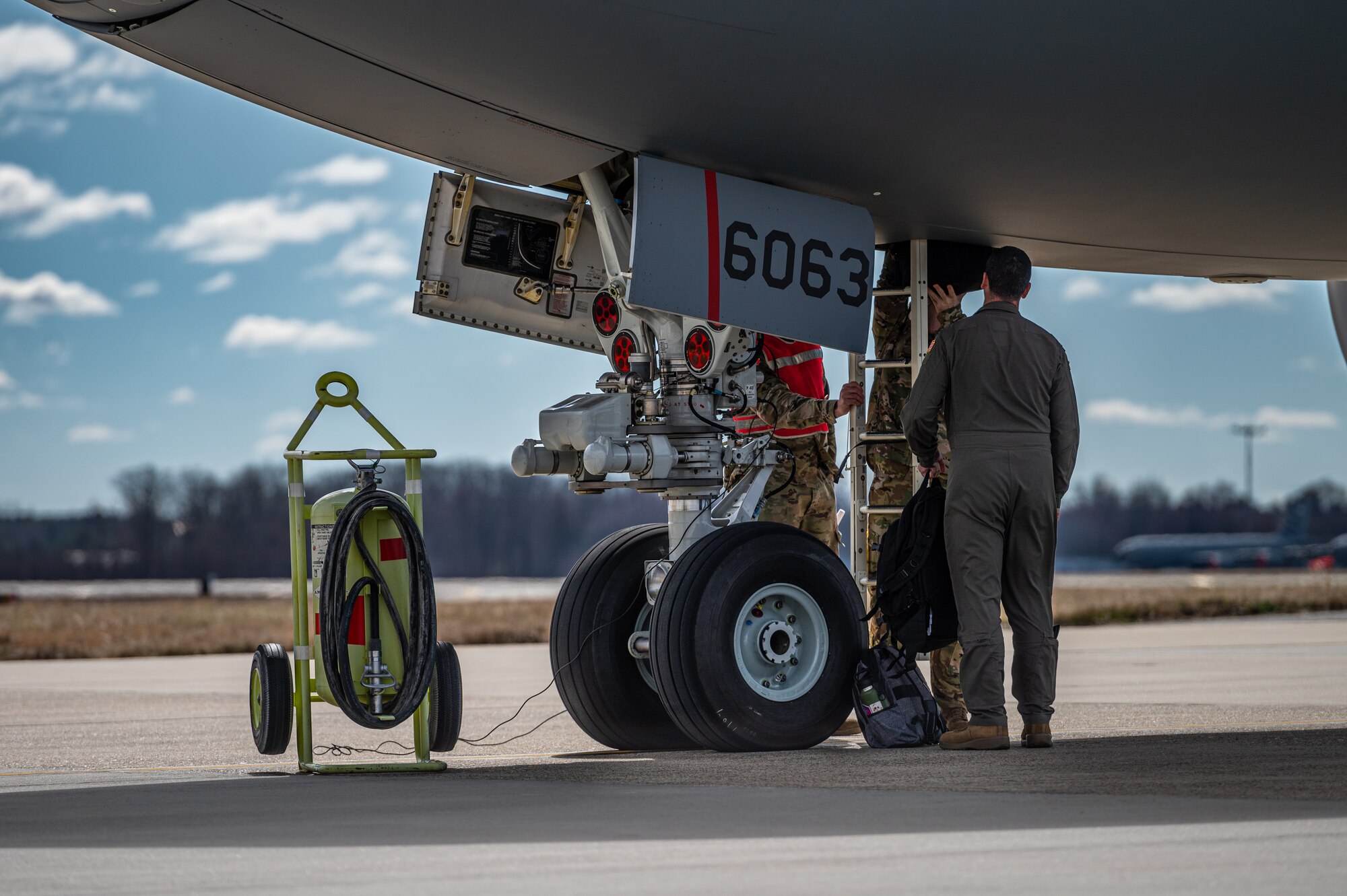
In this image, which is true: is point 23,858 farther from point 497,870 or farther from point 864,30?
point 864,30

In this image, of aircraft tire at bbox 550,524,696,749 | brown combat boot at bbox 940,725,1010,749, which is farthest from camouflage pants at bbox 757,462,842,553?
brown combat boot at bbox 940,725,1010,749

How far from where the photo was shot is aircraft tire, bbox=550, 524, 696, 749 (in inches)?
283

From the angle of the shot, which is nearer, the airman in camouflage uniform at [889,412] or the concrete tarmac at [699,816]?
the concrete tarmac at [699,816]

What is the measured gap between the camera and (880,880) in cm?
332

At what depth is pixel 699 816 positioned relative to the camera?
4387 millimetres

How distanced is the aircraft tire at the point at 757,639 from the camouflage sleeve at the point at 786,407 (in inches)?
44.7

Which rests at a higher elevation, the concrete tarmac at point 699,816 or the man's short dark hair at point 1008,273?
the man's short dark hair at point 1008,273

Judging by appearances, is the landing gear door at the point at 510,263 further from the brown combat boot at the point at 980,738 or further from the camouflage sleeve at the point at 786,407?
the brown combat boot at the point at 980,738

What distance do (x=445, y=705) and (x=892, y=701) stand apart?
6.18ft

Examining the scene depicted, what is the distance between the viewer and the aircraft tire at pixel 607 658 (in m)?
7.20

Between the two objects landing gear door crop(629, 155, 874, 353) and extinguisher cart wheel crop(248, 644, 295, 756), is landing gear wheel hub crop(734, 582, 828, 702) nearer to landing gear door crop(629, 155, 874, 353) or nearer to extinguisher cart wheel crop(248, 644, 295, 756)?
landing gear door crop(629, 155, 874, 353)

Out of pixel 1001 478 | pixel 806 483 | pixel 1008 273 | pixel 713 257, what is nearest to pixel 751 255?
pixel 713 257

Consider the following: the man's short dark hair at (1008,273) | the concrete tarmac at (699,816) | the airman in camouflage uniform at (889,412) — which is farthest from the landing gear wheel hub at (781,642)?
the man's short dark hair at (1008,273)

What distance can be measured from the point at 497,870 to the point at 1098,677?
32.5 feet
